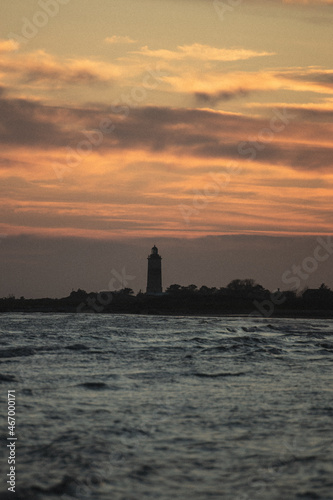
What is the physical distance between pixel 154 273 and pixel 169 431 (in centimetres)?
12168

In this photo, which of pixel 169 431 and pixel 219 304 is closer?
pixel 169 431

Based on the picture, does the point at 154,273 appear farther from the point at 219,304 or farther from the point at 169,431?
the point at 169,431

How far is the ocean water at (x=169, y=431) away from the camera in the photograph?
10.3m

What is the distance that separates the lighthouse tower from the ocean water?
4164 inches

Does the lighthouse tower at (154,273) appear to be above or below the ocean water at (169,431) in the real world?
above

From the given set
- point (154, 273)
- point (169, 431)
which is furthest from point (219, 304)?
point (169, 431)

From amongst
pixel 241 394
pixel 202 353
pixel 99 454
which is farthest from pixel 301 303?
pixel 99 454

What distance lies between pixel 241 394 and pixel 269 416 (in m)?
3.53

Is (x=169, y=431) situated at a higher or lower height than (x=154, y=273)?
lower

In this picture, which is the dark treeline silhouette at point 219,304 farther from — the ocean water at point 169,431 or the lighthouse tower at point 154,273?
the ocean water at point 169,431

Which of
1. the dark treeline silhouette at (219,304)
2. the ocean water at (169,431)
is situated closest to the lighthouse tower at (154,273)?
the dark treeline silhouette at (219,304)

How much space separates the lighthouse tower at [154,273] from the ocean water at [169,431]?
347ft

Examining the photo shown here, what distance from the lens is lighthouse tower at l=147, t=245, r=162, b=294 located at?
13362 cm

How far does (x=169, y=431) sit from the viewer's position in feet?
46.3
